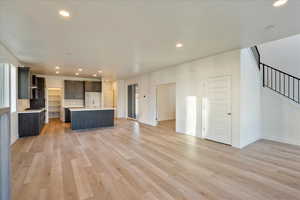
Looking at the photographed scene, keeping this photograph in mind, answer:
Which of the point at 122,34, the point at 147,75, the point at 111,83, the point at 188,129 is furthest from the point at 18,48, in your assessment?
the point at 111,83

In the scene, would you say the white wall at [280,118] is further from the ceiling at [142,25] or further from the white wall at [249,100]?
the ceiling at [142,25]

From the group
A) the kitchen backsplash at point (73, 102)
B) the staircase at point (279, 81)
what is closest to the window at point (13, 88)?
the kitchen backsplash at point (73, 102)

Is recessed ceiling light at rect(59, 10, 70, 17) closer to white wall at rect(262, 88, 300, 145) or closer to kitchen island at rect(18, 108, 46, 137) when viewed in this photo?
kitchen island at rect(18, 108, 46, 137)

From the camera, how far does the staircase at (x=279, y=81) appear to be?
4.94 m

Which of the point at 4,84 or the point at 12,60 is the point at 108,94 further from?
the point at 4,84

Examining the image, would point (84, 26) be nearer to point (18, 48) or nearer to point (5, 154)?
point (5, 154)

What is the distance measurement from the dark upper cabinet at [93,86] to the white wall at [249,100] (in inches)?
322

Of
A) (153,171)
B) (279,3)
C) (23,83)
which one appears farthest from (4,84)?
(279,3)

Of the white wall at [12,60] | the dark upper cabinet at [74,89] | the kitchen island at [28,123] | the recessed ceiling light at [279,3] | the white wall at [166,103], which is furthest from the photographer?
the white wall at [166,103]

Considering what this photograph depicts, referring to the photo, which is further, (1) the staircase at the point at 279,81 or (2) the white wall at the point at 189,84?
(1) the staircase at the point at 279,81

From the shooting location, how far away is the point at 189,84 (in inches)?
221

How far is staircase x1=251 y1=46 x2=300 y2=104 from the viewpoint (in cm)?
494

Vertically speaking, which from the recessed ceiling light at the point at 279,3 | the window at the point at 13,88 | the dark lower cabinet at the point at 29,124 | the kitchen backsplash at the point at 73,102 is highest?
the recessed ceiling light at the point at 279,3

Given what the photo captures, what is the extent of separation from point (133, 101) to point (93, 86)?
2.76 m
